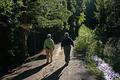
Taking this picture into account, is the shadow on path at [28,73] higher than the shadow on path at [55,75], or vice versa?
the shadow on path at [55,75]

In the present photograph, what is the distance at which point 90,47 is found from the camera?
104 ft

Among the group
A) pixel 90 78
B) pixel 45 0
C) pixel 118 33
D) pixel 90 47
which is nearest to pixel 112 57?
pixel 90 47

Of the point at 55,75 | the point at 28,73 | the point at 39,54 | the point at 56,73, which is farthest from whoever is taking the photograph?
the point at 39,54

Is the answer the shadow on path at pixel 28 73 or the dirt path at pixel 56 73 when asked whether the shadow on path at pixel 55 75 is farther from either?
the shadow on path at pixel 28 73

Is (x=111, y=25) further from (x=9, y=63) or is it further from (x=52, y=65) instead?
(x=52, y=65)

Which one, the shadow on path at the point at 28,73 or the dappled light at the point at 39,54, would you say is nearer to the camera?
the shadow on path at the point at 28,73

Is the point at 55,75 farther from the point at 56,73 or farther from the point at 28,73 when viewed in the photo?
the point at 28,73

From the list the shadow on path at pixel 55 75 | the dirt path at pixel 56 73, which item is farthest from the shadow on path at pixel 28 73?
the shadow on path at pixel 55 75

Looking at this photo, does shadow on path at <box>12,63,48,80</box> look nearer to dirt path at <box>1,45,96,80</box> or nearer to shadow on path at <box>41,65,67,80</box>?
dirt path at <box>1,45,96,80</box>

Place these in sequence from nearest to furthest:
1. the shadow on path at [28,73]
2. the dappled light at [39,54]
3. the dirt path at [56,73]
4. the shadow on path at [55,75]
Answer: the shadow on path at [55,75] < the dirt path at [56,73] < the shadow on path at [28,73] < the dappled light at [39,54]

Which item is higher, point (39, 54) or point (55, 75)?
point (55, 75)

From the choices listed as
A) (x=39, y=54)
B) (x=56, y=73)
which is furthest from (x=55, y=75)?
(x=39, y=54)

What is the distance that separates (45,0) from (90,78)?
11.9 meters

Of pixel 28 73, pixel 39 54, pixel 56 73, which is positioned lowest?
pixel 39 54
